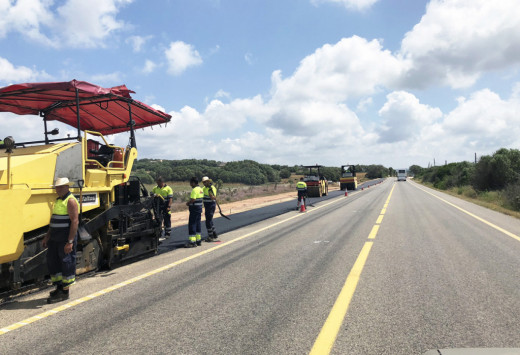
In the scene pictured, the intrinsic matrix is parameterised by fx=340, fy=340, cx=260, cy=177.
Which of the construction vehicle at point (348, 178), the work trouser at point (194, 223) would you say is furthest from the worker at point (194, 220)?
the construction vehicle at point (348, 178)

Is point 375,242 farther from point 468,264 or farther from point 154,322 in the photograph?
point 154,322

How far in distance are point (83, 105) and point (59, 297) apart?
4080 millimetres

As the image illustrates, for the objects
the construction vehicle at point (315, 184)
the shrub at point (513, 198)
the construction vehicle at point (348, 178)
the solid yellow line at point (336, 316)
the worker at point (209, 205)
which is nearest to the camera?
the solid yellow line at point (336, 316)

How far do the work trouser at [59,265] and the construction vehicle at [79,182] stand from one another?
0.26 meters

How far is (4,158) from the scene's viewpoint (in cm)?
514

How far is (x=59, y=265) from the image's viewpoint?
4.84 m

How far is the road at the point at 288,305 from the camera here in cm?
324

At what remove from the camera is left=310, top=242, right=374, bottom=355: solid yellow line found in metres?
3.11

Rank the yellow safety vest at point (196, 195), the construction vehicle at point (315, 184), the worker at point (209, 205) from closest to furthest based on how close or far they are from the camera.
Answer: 1. the yellow safety vest at point (196, 195)
2. the worker at point (209, 205)
3. the construction vehicle at point (315, 184)

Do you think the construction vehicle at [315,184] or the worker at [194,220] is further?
the construction vehicle at [315,184]

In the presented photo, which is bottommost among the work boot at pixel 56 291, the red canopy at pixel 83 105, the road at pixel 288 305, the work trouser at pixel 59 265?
the road at pixel 288 305

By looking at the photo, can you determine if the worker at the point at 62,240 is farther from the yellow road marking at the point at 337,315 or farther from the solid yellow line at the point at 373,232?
the solid yellow line at the point at 373,232

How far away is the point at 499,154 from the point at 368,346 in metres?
37.4

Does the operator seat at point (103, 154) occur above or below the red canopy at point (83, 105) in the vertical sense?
below
